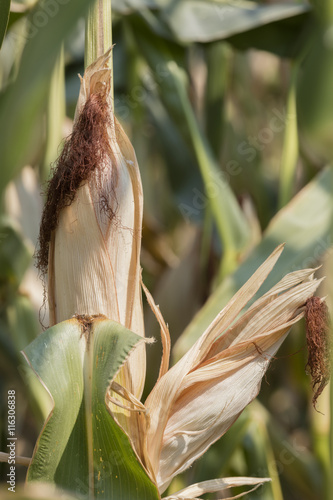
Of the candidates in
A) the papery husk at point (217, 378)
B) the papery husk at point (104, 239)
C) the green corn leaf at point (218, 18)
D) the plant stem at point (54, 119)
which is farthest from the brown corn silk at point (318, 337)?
the green corn leaf at point (218, 18)

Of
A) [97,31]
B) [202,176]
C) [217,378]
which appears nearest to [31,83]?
[97,31]

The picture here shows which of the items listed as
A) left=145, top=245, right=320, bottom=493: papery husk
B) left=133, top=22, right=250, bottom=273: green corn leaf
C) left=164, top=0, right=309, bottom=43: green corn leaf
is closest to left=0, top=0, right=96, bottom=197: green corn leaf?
left=145, top=245, right=320, bottom=493: papery husk

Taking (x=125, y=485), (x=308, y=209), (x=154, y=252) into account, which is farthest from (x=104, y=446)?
(x=154, y=252)

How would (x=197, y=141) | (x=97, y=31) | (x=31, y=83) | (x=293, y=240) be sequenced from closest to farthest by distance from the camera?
(x=31, y=83) < (x=97, y=31) < (x=293, y=240) < (x=197, y=141)

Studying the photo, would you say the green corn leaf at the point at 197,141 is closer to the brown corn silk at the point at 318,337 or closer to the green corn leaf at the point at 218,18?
the green corn leaf at the point at 218,18

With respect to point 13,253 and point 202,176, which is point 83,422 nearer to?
point 13,253
